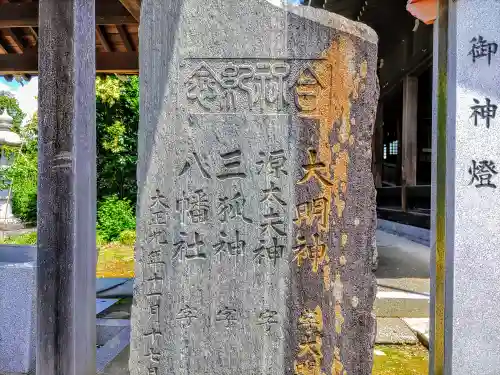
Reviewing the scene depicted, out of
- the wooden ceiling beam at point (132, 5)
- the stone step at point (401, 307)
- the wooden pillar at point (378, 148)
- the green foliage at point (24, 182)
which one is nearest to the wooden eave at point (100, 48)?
the wooden ceiling beam at point (132, 5)

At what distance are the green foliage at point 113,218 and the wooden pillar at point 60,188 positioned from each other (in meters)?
7.73

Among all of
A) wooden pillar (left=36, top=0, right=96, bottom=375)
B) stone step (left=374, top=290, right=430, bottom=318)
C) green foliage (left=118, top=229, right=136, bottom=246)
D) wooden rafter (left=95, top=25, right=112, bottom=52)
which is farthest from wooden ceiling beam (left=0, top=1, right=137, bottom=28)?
green foliage (left=118, top=229, right=136, bottom=246)

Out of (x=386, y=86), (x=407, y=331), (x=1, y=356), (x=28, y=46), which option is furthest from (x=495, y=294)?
(x=386, y=86)

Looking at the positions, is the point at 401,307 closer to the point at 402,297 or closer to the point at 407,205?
the point at 402,297

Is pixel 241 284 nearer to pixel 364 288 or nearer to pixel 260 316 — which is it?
pixel 260 316

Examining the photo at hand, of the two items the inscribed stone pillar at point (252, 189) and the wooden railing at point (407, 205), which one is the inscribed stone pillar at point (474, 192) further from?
the wooden railing at point (407, 205)

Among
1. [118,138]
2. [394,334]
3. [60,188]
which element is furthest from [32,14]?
[118,138]

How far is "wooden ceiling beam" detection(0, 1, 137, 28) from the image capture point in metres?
4.39

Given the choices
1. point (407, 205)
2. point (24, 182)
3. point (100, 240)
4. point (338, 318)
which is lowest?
point (100, 240)

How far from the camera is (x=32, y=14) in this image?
174 inches

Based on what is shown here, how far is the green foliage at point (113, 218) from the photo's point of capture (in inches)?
378

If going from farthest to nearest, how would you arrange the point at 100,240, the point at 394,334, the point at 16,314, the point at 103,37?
the point at 100,240, the point at 103,37, the point at 394,334, the point at 16,314

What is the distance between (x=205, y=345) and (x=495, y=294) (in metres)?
1.97

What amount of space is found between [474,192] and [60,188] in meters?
2.64
